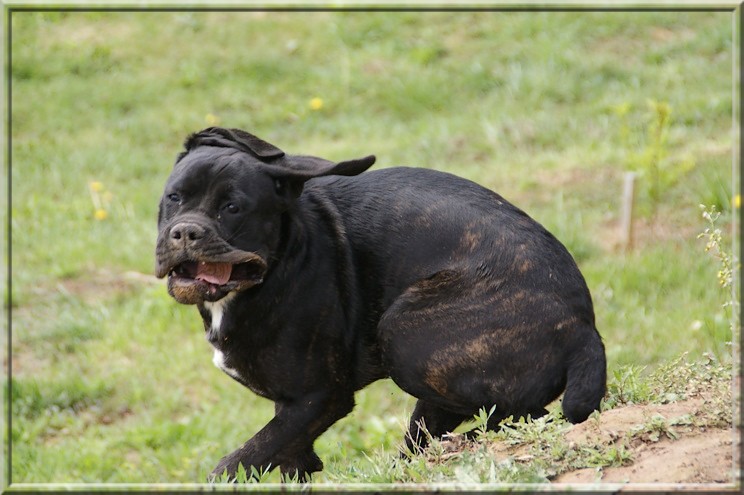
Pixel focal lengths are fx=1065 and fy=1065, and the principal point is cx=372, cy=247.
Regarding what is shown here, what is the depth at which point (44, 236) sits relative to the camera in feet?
35.5

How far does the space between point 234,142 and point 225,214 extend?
43cm

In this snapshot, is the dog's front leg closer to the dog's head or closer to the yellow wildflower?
the dog's head

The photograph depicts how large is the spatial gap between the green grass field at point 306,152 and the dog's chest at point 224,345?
60 centimetres

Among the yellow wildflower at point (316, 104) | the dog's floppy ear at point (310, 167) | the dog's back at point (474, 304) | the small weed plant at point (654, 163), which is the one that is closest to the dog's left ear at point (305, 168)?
the dog's floppy ear at point (310, 167)

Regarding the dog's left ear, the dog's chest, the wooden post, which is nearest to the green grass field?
the wooden post

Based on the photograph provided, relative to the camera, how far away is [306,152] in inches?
468

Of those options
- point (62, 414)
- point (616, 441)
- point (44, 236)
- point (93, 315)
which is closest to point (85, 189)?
point (44, 236)

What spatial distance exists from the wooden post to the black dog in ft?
15.3

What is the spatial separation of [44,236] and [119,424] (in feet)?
10.6

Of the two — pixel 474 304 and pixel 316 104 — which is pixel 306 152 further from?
pixel 474 304

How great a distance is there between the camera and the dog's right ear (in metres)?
4.71

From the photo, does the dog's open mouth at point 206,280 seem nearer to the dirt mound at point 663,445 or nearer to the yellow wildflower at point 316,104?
the dirt mound at point 663,445

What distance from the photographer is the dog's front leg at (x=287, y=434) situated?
4609 mm

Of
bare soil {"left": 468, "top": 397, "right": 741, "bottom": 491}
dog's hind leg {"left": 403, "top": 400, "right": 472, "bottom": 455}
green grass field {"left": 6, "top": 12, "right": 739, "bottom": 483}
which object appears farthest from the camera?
green grass field {"left": 6, "top": 12, "right": 739, "bottom": 483}
